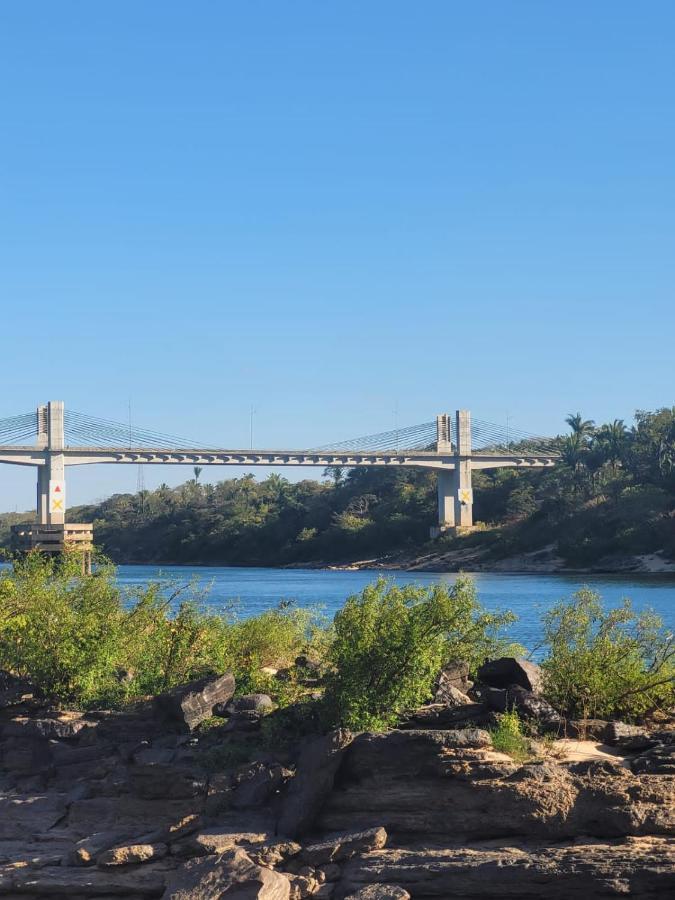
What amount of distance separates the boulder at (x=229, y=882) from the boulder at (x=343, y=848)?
1.30 feet

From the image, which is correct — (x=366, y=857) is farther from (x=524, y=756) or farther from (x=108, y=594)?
(x=108, y=594)

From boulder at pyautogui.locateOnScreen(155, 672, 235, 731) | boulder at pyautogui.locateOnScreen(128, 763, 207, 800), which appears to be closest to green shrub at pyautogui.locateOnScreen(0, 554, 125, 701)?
boulder at pyautogui.locateOnScreen(155, 672, 235, 731)

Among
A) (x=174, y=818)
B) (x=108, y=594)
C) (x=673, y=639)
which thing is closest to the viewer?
(x=174, y=818)

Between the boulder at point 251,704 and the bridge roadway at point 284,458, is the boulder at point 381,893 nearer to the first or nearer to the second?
the boulder at point 251,704

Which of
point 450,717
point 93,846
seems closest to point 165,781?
point 93,846

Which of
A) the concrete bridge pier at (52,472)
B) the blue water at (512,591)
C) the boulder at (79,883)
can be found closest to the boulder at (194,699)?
the boulder at (79,883)

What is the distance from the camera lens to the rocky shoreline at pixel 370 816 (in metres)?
10.0

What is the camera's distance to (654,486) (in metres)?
74.8

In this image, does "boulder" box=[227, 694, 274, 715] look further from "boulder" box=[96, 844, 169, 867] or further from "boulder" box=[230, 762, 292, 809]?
"boulder" box=[96, 844, 169, 867]

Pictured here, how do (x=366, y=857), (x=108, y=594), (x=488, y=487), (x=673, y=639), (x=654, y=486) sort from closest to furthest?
1. (x=366, y=857)
2. (x=673, y=639)
3. (x=108, y=594)
4. (x=654, y=486)
5. (x=488, y=487)

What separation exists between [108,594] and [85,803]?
3599 millimetres

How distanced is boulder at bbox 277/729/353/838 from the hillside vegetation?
5838 centimetres

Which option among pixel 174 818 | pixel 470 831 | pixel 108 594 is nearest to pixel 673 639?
pixel 470 831

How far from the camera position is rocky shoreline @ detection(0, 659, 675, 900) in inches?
394
